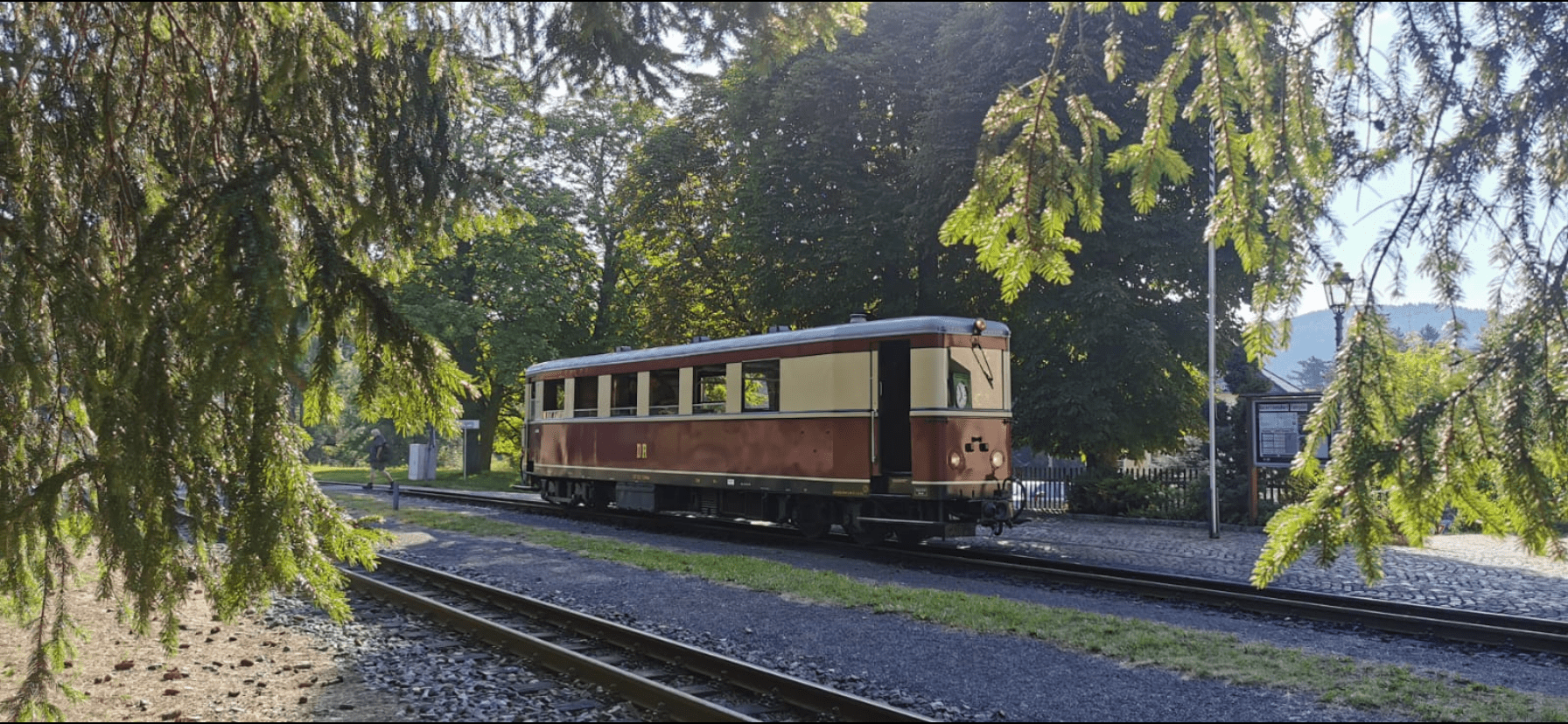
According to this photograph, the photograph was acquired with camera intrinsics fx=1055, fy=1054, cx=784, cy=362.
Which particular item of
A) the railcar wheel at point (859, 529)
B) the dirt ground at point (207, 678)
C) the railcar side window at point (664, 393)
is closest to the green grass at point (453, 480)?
the railcar side window at point (664, 393)

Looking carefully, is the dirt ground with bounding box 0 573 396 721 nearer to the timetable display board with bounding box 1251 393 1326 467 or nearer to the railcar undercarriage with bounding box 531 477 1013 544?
the railcar undercarriage with bounding box 531 477 1013 544

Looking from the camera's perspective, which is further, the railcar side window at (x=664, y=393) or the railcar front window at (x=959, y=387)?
the railcar side window at (x=664, y=393)

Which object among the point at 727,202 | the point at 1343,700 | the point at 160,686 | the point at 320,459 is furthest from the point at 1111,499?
the point at 320,459

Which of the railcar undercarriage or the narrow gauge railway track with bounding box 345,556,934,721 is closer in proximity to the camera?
the narrow gauge railway track with bounding box 345,556,934,721

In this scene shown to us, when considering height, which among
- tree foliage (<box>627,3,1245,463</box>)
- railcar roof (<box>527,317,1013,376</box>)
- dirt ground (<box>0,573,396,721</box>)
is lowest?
dirt ground (<box>0,573,396,721</box>)

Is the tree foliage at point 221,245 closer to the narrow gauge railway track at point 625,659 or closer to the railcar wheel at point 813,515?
the narrow gauge railway track at point 625,659

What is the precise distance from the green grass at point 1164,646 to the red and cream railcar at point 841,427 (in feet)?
6.91

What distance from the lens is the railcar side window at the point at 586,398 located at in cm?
1892

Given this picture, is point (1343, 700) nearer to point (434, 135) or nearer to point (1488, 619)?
point (1488, 619)

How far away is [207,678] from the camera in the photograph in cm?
701

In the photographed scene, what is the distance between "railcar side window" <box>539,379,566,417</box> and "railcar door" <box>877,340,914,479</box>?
27.6 feet

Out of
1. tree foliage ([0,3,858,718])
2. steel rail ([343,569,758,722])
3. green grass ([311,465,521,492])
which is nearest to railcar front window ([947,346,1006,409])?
steel rail ([343,569,758,722])

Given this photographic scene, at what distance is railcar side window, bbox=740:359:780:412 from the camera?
14859mm

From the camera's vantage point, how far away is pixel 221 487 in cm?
495
